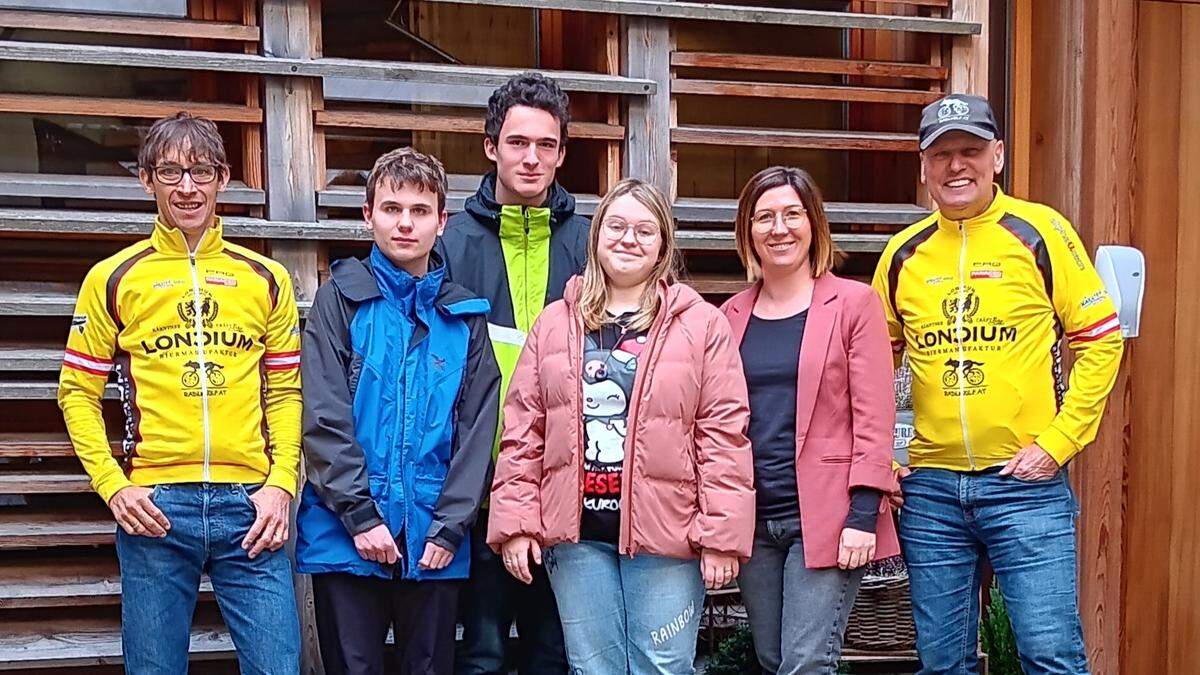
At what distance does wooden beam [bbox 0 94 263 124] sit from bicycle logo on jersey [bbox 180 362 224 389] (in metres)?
0.97

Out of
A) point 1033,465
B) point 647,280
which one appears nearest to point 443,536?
point 647,280

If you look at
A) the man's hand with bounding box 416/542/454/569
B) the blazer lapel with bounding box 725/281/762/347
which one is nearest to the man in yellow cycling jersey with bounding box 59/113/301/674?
the man's hand with bounding box 416/542/454/569

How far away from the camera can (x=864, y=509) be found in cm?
268

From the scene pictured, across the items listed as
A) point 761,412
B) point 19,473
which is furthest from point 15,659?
point 761,412

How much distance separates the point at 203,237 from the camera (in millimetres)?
2824

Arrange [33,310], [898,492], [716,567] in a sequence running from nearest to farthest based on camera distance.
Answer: [716,567] < [898,492] < [33,310]

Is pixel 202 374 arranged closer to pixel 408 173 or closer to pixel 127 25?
pixel 408 173

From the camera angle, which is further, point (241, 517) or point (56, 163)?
point (56, 163)

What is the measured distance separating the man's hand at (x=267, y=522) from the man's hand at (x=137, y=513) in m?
0.21

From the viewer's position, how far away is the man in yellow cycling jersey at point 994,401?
109 inches

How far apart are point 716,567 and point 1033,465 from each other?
0.86 m

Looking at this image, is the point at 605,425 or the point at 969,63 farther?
the point at 969,63

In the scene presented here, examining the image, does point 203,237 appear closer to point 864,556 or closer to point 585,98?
point 585,98

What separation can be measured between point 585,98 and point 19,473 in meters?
2.21
